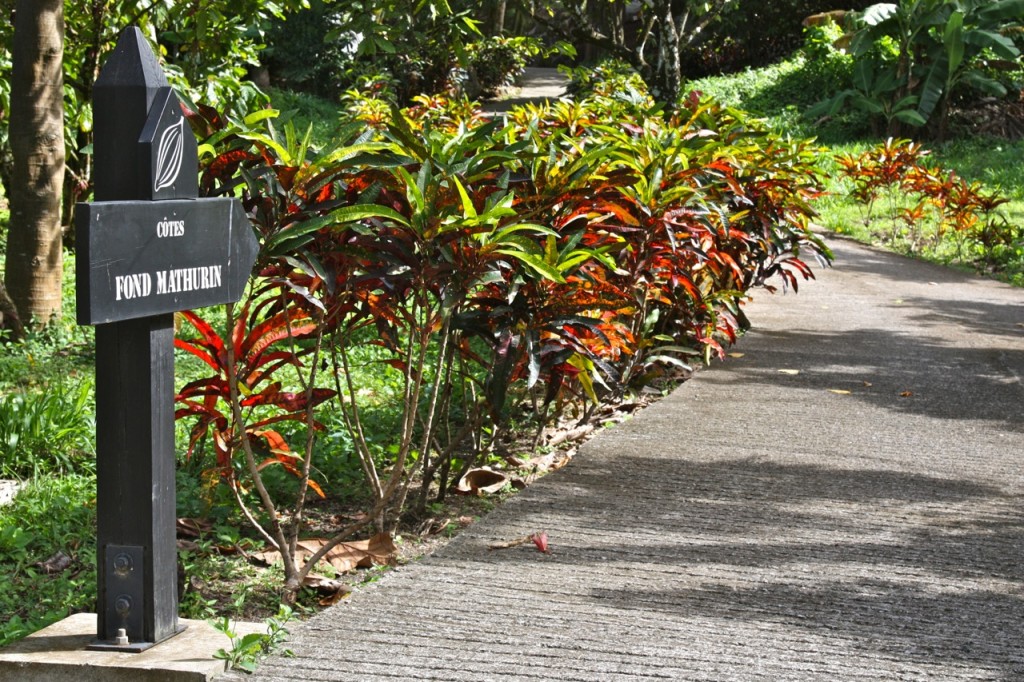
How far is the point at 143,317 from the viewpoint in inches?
107

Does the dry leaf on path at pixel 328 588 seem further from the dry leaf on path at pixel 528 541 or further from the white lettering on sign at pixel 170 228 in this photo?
the white lettering on sign at pixel 170 228

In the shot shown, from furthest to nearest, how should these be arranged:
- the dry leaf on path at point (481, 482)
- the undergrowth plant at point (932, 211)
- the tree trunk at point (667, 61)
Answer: the tree trunk at point (667, 61)
the undergrowth plant at point (932, 211)
the dry leaf on path at point (481, 482)

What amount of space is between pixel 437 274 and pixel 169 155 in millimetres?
920

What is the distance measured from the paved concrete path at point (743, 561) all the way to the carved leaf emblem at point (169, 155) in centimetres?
116

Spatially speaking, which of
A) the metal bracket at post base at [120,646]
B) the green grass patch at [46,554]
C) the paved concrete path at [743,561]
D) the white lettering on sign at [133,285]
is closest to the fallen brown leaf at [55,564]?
the green grass patch at [46,554]

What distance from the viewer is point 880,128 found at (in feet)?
74.8

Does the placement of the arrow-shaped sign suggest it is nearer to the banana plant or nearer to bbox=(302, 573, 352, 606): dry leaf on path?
bbox=(302, 573, 352, 606): dry leaf on path

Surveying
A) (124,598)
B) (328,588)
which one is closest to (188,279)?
(124,598)

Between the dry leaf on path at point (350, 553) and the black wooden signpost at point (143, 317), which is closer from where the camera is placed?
the black wooden signpost at point (143, 317)

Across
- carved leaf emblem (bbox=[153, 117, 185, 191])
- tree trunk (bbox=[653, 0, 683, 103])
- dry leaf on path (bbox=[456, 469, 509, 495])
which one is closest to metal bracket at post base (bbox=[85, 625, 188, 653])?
carved leaf emblem (bbox=[153, 117, 185, 191])

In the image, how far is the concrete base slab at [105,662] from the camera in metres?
2.73

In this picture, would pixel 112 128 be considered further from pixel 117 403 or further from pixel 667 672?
pixel 667 672

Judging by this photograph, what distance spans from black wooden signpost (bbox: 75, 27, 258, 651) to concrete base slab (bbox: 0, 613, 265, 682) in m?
0.05

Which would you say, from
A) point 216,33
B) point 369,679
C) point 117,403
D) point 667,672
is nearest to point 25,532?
point 117,403
